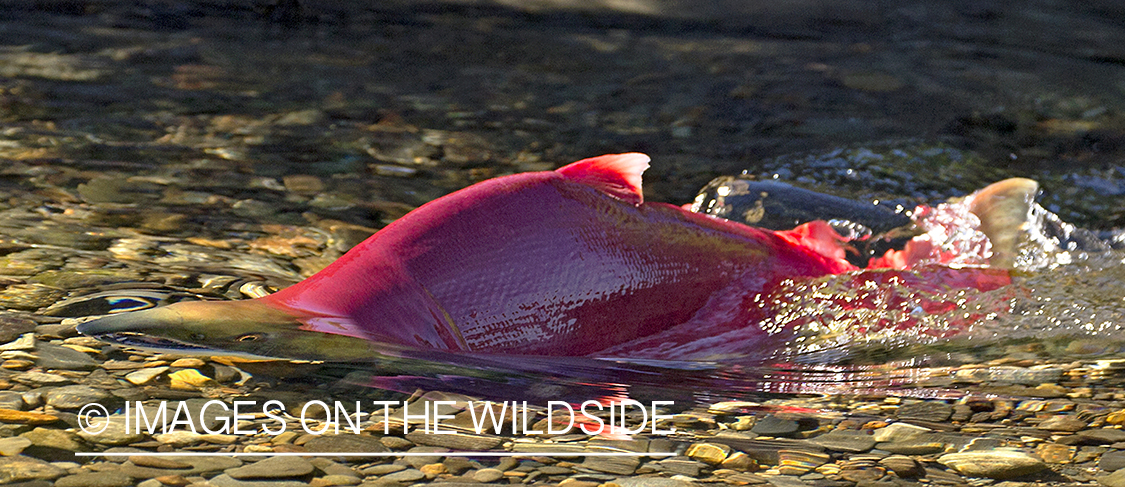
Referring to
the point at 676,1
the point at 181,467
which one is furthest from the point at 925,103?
the point at 181,467

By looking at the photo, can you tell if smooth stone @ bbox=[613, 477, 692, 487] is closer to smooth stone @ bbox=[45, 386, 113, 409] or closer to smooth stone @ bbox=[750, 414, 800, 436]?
smooth stone @ bbox=[750, 414, 800, 436]

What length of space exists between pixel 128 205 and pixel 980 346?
8.31ft

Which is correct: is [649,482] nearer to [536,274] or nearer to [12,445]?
[536,274]

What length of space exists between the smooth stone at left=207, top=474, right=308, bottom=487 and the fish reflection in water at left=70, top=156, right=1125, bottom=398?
31cm

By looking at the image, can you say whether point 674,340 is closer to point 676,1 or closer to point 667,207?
point 667,207

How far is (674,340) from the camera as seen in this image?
2475 millimetres

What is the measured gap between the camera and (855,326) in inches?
110

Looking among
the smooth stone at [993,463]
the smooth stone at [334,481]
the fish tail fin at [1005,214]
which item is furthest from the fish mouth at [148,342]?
the fish tail fin at [1005,214]

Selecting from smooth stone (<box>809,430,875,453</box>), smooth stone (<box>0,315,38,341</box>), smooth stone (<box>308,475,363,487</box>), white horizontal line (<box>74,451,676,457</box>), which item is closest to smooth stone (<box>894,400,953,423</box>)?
smooth stone (<box>809,430,875,453</box>)

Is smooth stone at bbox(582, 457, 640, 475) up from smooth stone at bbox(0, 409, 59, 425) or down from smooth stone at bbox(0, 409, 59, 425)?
down

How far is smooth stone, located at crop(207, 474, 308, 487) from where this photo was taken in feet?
5.55

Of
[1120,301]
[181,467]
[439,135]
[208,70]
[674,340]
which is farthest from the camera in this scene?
[208,70]

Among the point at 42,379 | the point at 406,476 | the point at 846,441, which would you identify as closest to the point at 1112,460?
the point at 846,441

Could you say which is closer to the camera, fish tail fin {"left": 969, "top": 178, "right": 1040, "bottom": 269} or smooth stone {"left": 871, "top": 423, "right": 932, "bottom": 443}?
smooth stone {"left": 871, "top": 423, "right": 932, "bottom": 443}
